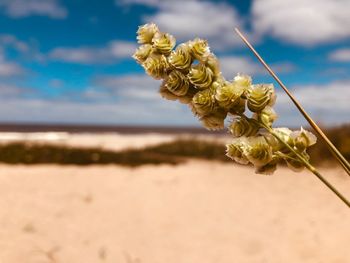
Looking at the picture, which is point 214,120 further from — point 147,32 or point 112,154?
point 112,154

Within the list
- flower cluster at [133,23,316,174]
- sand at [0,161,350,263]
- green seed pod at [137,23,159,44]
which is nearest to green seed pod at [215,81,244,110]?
flower cluster at [133,23,316,174]

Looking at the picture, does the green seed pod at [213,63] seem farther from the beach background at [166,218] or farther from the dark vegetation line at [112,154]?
the dark vegetation line at [112,154]

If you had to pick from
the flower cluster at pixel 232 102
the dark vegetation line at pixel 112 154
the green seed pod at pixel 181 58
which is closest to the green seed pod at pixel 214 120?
the flower cluster at pixel 232 102

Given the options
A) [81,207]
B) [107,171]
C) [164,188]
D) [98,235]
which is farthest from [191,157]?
[98,235]

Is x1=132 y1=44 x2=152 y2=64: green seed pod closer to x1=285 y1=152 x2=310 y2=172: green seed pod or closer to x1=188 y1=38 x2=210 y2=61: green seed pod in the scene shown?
x1=188 y1=38 x2=210 y2=61: green seed pod

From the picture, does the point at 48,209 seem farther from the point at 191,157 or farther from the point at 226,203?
the point at 191,157

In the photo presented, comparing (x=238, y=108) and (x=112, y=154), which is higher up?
(x=238, y=108)

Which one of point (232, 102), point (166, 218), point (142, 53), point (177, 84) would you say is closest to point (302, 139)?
point (232, 102)
